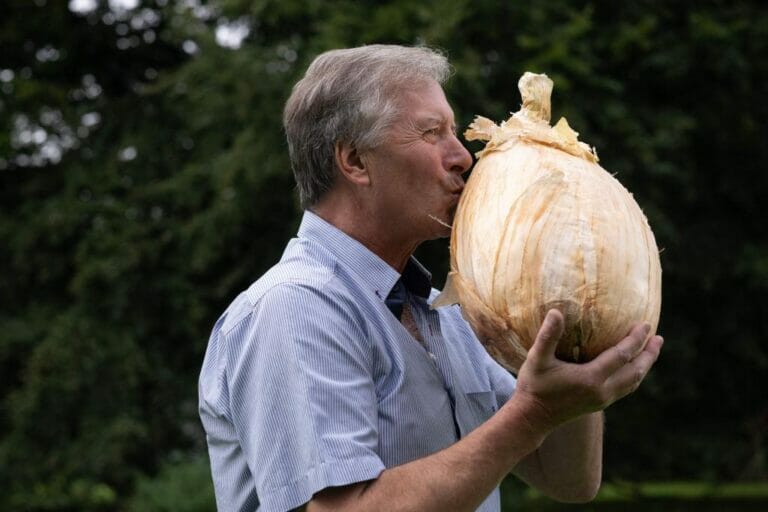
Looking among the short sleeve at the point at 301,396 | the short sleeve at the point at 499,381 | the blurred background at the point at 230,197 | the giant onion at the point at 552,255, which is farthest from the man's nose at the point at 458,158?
the blurred background at the point at 230,197

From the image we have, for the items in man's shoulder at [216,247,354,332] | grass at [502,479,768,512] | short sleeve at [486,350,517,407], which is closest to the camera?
man's shoulder at [216,247,354,332]

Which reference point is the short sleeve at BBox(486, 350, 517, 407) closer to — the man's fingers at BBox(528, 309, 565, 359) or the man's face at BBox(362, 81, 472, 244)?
the man's face at BBox(362, 81, 472, 244)

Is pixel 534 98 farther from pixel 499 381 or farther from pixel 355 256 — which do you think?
pixel 499 381

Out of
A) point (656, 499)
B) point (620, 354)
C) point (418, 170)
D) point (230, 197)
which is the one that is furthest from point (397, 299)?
point (656, 499)

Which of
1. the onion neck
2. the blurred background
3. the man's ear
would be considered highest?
the onion neck

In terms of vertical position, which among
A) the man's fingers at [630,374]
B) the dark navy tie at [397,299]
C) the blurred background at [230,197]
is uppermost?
the man's fingers at [630,374]

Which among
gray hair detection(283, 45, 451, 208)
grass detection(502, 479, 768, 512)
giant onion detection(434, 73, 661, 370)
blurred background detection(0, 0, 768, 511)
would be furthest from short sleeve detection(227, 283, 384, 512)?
grass detection(502, 479, 768, 512)

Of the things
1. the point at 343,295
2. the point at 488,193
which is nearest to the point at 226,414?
the point at 343,295

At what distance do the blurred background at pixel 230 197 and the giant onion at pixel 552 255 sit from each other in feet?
17.3

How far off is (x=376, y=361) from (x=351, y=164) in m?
0.47

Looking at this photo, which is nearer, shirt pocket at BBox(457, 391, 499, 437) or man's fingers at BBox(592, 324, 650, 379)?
man's fingers at BBox(592, 324, 650, 379)

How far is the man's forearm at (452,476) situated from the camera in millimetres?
2217

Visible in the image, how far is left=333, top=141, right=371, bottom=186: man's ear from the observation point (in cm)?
265

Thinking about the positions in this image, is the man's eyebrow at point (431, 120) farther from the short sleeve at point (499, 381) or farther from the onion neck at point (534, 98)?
the short sleeve at point (499, 381)
